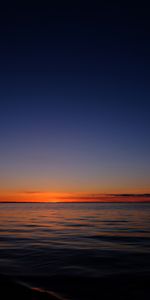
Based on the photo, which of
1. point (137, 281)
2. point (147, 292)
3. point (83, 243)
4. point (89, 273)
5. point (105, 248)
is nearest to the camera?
point (147, 292)

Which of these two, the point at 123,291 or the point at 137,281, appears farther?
the point at 137,281

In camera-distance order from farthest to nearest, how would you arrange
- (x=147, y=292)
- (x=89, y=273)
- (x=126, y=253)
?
(x=126, y=253) < (x=89, y=273) < (x=147, y=292)

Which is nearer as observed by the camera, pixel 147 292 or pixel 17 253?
pixel 147 292

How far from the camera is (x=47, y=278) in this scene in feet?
26.7

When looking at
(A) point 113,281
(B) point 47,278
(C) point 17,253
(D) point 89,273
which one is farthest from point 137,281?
(C) point 17,253

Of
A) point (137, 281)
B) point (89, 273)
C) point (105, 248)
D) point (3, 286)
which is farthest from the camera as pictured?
point (105, 248)

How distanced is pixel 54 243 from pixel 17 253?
135 inches

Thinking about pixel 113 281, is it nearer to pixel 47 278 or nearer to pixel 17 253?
pixel 47 278

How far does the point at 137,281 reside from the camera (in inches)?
310

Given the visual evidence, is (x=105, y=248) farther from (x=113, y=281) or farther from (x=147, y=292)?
(x=147, y=292)

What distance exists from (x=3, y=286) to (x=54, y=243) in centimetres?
1049

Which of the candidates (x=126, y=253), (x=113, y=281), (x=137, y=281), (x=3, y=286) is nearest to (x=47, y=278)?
(x=113, y=281)

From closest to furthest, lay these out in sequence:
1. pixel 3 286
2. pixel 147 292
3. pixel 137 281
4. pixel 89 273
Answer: pixel 3 286 → pixel 147 292 → pixel 137 281 → pixel 89 273

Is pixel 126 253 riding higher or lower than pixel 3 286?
lower
